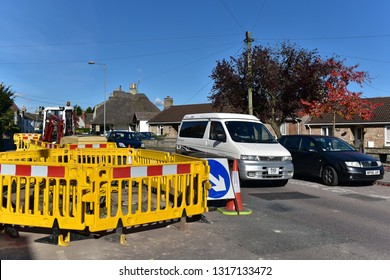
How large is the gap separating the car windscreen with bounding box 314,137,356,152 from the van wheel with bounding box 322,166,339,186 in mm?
825

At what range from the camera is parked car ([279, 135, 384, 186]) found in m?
11.0

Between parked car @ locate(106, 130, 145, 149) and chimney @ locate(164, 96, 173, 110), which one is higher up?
chimney @ locate(164, 96, 173, 110)

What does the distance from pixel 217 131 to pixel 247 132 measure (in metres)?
0.91

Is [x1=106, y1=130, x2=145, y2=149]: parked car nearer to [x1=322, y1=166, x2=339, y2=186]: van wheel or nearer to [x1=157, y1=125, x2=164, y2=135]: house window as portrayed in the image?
[x1=322, y1=166, x2=339, y2=186]: van wheel

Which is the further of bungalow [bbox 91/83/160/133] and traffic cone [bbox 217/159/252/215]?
bungalow [bbox 91/83/160/133]

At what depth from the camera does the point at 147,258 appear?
4.61 metres

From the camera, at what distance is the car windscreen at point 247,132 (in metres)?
10.6

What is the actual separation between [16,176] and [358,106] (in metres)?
17.8

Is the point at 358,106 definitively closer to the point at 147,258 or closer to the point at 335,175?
the point at 335,175

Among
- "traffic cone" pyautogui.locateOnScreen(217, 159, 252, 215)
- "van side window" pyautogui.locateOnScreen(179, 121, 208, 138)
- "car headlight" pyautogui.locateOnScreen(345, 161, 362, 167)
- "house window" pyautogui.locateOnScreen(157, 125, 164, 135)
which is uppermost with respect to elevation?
"house window" pyautogui.locateOnScreen(157, 125, 164, 135)

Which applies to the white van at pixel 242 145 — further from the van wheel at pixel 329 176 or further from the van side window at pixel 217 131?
the van wheel at pixel 329 176

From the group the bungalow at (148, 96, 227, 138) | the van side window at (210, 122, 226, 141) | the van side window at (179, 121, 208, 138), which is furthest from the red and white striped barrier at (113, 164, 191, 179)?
the bungalow at (148, 96, 227, 138)

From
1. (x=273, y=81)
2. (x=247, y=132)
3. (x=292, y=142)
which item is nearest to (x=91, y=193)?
(x=247, y=132)

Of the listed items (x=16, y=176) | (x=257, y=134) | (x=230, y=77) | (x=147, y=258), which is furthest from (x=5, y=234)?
(x=230, y=77)
